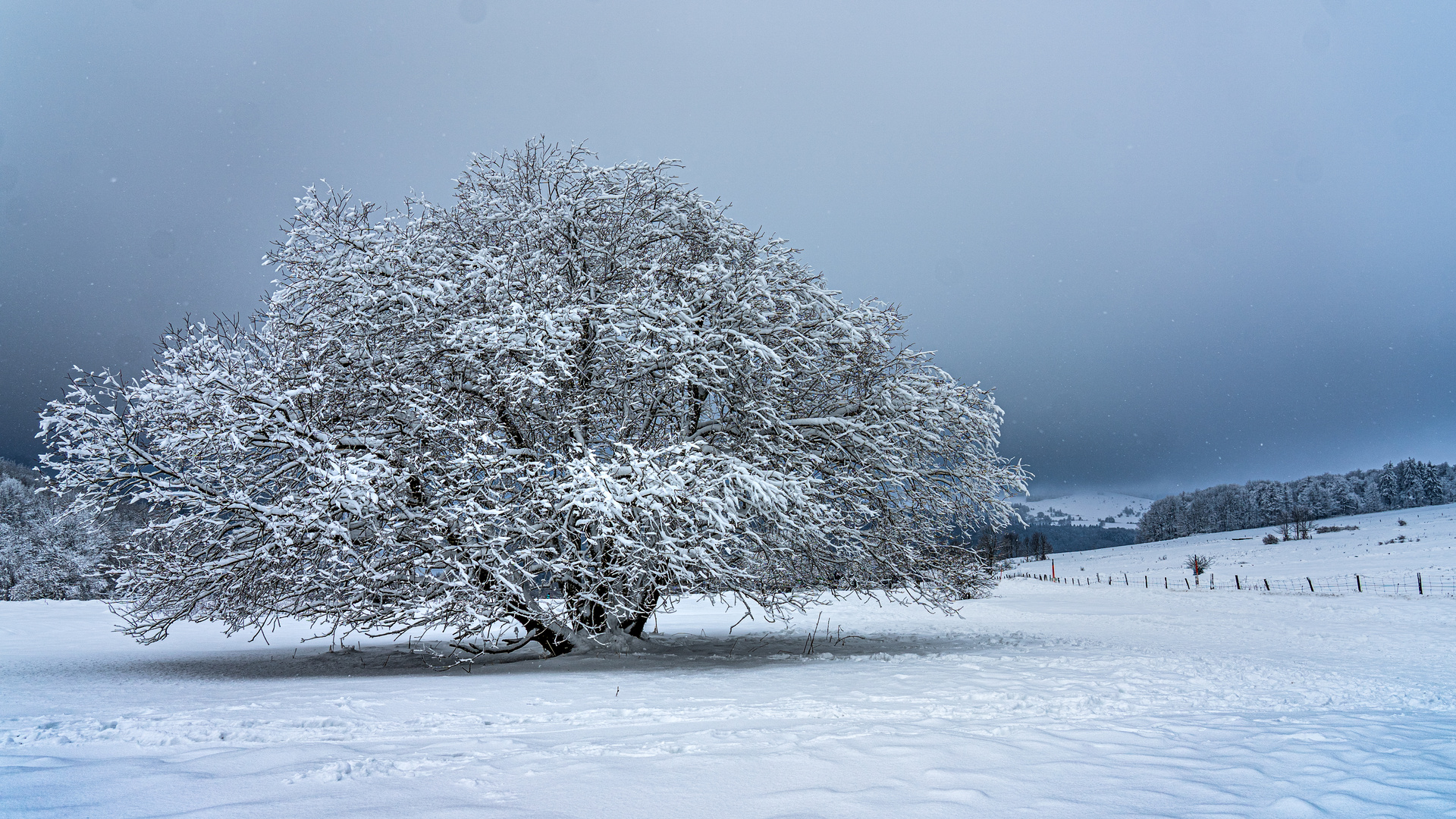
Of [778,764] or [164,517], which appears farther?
[164,517]

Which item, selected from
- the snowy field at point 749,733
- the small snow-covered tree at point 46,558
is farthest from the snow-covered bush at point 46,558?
the snowy field at point 749,733

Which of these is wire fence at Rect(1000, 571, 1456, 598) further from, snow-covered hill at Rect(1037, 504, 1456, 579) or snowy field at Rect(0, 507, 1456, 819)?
snowy field at Rect(0, 507, 1456, 819)

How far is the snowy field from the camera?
139 inches

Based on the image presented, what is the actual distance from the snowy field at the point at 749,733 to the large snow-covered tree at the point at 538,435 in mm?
1169

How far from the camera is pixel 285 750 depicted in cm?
441

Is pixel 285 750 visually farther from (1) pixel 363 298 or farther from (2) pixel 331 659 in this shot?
(2) pixel 331 659

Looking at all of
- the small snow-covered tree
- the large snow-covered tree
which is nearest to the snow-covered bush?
the small snow-covered tree

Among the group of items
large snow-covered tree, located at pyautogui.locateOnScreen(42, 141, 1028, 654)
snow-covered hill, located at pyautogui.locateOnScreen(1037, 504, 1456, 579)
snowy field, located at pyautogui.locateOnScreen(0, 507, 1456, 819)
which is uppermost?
large snow-covered tree, located at pyautogui.locateOnScreen(42, 141, 1028, 654)

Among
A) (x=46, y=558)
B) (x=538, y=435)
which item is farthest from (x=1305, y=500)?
(x=46, y=558)

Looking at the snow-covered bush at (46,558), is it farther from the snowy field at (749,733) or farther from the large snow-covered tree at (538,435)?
the large snow-covered tree at (538,435)

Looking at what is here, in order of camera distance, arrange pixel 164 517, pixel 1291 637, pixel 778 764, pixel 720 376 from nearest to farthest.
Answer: pixel 778 764
pixel 164 517
pixel 720 376
pixel 1291 637

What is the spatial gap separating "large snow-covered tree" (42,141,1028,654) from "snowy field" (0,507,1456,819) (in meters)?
1.17

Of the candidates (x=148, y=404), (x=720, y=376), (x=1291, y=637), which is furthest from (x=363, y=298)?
(x=1291, y=637)

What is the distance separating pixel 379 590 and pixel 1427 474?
16648 cm
